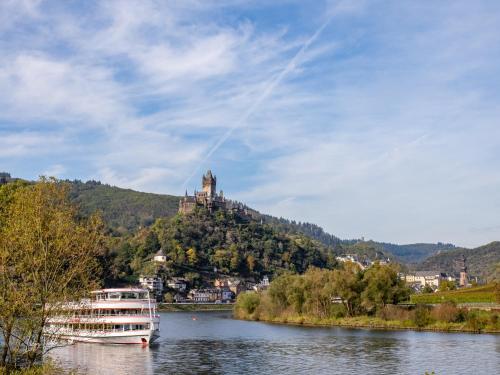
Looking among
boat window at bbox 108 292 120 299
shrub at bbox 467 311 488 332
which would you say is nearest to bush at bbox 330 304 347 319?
shrub at bbox 467 311 488 332

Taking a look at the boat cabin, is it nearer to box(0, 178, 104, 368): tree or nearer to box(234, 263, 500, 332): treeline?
box(0, 178, 104, 368): tree

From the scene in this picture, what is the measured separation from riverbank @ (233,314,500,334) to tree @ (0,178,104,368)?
2661 inches

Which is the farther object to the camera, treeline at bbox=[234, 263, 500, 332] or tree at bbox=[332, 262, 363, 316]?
tree at bbox=[332, 262, 363, 316]

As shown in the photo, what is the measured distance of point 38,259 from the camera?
29.1 m

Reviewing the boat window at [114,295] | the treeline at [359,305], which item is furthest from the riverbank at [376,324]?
the boat window at [114,295]

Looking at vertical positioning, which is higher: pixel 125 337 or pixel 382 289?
pixel 382 289

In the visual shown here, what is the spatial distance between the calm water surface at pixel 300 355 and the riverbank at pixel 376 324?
5.30 m

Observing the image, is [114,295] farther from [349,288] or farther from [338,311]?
[338,311]

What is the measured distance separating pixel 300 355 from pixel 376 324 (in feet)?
123

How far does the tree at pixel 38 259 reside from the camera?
1102 inches

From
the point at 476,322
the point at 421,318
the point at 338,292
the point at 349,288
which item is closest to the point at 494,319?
the point at 476,322

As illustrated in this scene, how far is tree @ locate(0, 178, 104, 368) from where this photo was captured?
2800 centimetres

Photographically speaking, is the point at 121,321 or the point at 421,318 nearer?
the point at 121,321

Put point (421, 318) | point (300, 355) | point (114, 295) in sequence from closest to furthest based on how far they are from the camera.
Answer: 1. point (300, 355)
2. point (114, 295)
3. point (421, 318)
